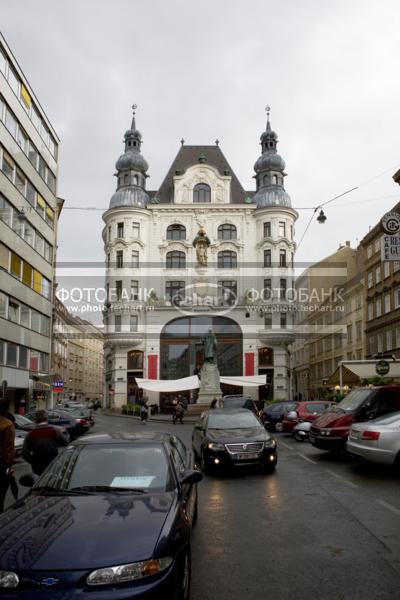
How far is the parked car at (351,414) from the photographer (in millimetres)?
14680

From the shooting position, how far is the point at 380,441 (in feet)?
37.9

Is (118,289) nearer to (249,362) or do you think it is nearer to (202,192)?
(202,192)

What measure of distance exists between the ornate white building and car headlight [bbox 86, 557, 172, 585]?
166 feet

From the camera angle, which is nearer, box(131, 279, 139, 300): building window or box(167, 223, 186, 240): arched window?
box(131, 279, 139, 300): building window

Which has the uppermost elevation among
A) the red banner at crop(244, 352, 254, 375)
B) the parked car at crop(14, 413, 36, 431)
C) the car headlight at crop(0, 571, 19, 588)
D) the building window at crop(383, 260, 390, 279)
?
the building window at crop(383, 260, 390, 279)

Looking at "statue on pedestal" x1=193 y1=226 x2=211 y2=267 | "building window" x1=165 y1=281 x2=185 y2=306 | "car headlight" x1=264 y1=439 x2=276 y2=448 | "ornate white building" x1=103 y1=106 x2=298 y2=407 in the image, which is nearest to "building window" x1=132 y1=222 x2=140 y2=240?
"ornate white building" x1=103 y1=106 x2=298 y2=407

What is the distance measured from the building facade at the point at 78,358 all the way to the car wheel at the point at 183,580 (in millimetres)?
77643

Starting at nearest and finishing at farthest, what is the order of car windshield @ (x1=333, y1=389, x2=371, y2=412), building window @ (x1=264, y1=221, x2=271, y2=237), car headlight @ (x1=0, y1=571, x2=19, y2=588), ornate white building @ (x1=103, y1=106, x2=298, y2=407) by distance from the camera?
car headlight @ (x1=0, y1=571, x2=19, y2=588) < car windshield @ (x1=333, y1=389, x2=371, y2=412) < ornate white building @ (x1=103, y1=106, x2=298, y2=407) < building window @ (x1=264, y1=221, x2=271, y2=237)

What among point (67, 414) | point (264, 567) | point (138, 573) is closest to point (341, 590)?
point (264, 567)

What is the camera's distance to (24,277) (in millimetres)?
34688

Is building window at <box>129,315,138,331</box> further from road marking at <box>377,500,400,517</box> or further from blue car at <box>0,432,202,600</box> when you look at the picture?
blue car at <box>0,432,202,600</box>

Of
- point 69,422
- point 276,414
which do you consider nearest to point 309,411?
point 276,414

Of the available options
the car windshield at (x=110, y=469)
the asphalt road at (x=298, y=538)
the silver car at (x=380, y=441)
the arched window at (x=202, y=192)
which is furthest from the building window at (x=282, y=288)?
the car windshield at (x=110, y=469)

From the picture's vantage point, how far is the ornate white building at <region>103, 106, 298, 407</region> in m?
55.2
